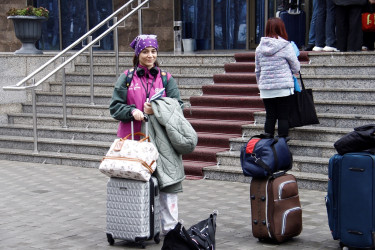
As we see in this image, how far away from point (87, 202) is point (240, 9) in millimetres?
8775

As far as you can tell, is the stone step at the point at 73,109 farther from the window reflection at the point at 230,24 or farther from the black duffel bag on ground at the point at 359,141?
the black duffel bag on ground at the point at 359,141

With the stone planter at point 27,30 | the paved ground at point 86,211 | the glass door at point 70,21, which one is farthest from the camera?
the glass door at point 70,21

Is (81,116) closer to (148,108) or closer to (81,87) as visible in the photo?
(81,87)

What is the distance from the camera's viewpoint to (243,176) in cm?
981

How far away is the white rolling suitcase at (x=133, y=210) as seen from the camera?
6750 mm

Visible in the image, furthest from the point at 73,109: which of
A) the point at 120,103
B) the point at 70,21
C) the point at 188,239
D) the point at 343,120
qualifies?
the point at 188,239

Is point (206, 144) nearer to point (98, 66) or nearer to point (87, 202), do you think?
point (87, 202)

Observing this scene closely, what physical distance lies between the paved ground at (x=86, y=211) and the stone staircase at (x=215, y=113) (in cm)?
52

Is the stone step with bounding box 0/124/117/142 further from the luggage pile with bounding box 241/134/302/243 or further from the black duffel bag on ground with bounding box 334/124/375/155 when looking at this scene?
the black duffel bag on ground with bounding box 334/124/375/155

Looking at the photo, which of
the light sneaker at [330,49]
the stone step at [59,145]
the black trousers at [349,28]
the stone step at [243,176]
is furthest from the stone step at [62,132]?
the black trousers at [349,28]

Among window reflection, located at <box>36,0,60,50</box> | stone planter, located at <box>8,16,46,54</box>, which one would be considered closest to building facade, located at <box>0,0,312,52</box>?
window reflection, located at <box>36,0,60,50</box>

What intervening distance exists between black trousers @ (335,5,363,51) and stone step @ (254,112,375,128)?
6.37ft

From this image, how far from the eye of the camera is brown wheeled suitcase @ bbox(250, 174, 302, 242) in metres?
6.75

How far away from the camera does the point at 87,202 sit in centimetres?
890
